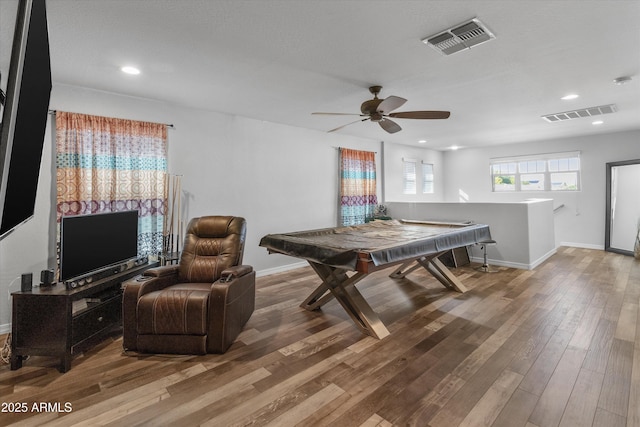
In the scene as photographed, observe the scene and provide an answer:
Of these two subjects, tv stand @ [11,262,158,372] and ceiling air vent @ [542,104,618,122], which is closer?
tv stand @ [11,262,158,372]

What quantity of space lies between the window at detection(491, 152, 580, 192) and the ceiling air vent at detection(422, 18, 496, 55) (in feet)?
19.6

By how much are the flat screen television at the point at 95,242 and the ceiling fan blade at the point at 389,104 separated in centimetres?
279

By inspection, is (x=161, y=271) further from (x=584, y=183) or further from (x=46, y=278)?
(x=584, y=183)

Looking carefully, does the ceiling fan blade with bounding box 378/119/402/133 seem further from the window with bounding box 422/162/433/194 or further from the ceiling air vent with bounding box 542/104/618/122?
the window with bounding box 422/162/433/194

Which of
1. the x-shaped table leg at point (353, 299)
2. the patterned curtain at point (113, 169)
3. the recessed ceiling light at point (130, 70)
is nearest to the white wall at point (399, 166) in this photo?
the x-shaped table leg at point (353, 299)

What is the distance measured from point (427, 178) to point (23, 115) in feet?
27.0

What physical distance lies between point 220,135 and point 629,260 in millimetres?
7270

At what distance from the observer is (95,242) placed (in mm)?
2777

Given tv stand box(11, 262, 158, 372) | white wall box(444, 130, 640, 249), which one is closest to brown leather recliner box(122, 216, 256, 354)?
tv stand box(11, 262, 158, 372)

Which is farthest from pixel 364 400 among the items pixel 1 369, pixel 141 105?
pixel 141 105

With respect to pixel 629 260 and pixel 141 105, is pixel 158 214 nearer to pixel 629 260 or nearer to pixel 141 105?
pixel 141 105

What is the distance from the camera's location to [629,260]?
5375mm

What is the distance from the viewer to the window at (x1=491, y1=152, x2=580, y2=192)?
673 cm

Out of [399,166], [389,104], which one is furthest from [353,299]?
[399,166]
